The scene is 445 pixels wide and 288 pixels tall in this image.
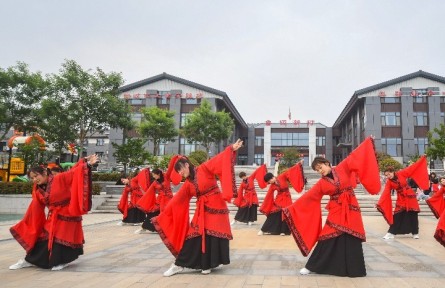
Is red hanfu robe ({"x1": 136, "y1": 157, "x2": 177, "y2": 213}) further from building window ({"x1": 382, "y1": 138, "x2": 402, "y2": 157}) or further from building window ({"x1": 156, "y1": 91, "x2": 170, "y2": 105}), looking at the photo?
building window ({"x1": 382, "y1": 138, "x2": 402, "y2": 157})

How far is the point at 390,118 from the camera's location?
4466 centimetres

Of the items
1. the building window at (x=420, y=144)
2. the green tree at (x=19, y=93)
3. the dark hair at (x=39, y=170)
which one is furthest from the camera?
the building window at (x=420, y=144)

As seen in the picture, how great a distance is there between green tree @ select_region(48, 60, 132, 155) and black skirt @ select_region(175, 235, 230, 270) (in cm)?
1997

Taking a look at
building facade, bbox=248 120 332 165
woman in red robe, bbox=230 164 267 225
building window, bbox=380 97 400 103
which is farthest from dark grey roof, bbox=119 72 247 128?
Answer: woman in red robe, bbox=230 164 267 225

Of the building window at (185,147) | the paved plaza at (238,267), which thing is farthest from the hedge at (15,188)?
the building window at (185,147)

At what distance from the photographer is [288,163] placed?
49.8 meters

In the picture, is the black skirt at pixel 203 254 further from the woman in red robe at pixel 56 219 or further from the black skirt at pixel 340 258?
the woman in red robe at pixel 56 219

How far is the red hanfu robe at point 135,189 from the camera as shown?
12461mm

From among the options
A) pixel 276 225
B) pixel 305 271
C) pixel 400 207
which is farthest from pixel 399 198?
pixel 305 271

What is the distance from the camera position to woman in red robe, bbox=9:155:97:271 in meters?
6.20

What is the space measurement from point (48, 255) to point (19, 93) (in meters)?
19.2

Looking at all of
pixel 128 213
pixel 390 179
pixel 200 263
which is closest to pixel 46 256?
pixel 200 263

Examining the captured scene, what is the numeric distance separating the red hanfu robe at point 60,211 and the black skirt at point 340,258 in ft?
12.4

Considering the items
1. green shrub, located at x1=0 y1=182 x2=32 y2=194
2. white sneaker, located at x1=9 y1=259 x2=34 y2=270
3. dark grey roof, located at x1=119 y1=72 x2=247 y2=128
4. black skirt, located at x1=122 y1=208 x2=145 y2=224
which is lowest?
black skirt, located at x1=122 y1=208 x2=145 y2=224
